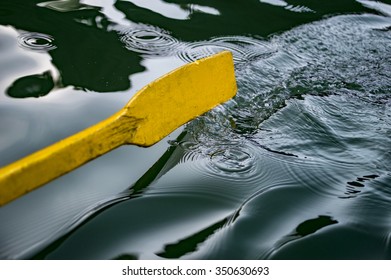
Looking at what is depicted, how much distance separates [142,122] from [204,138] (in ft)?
1.19

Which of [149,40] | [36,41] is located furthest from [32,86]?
[149,40]

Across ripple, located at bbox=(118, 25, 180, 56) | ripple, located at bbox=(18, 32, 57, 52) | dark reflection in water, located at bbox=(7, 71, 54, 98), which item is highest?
ripple, located at bbox=(118, 25, 180, 56)

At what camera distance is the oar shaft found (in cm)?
121

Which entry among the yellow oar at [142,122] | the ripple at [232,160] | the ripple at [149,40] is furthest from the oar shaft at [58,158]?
the ripple at [149,40]

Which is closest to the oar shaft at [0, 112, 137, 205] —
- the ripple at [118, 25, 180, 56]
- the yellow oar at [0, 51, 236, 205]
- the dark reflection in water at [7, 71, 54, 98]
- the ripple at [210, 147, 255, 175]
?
the yellow oar at [0, 51, 236, 205]

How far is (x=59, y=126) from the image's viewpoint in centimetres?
187

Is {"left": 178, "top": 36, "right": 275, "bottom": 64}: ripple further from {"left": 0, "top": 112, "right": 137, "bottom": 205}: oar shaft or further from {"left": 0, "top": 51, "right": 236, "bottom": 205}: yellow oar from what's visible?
{"left": 0, "top": 112, "right": 137, "bottom": 205}: oar shaft

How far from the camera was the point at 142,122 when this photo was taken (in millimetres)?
1695

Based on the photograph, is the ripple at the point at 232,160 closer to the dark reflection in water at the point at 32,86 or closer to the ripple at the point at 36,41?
the dark reflection in water at the point at 32,86

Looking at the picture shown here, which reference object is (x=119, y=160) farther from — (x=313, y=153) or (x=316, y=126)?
(x=316, y=126)

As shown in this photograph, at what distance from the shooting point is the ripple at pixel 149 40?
2.61 metres

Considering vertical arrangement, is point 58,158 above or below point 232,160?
above

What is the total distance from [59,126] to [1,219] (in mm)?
541

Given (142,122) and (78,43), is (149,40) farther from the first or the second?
(142,122)
